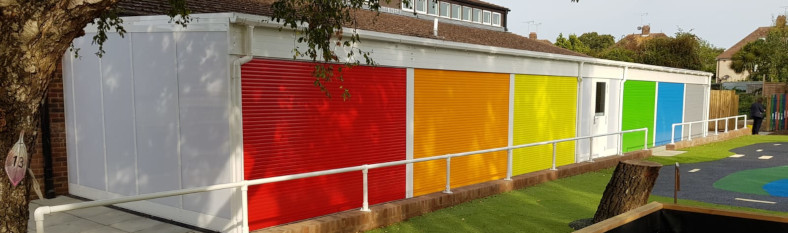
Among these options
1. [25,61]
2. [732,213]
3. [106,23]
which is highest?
[106,23]

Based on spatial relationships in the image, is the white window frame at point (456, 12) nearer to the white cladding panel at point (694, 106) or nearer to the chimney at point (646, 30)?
the white cladding panel at point (694, 106)

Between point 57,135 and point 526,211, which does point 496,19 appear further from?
point 57,135

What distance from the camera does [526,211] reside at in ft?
27.4

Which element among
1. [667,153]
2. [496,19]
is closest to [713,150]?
[667,153]

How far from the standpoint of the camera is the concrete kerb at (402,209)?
22.0 feet

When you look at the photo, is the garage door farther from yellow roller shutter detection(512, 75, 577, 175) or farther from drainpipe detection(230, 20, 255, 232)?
drainpipe detection(230, 20, 255, 232)

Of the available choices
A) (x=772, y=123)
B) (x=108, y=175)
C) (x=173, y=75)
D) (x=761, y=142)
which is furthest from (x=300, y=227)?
(x=772, y=123)

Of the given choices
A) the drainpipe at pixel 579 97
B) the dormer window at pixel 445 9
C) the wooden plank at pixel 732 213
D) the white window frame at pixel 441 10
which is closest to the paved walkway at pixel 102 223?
the wooden plank at pixel 732 213

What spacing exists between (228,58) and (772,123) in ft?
86.3

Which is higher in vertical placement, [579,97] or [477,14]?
[477,14]

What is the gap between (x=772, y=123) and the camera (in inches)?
981

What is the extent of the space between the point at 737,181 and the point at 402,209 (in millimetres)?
7696

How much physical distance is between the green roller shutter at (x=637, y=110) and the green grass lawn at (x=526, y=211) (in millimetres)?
5420

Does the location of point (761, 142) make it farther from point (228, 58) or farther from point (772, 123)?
point (228, 58)
